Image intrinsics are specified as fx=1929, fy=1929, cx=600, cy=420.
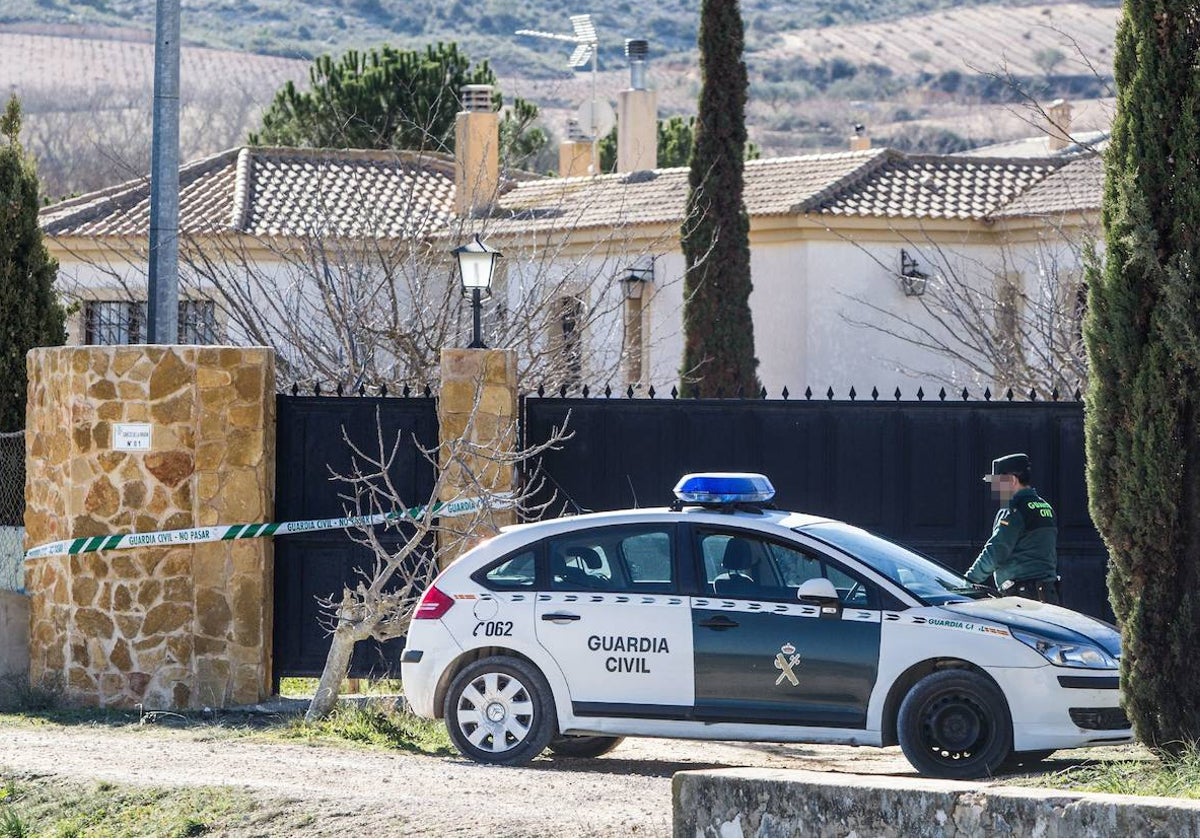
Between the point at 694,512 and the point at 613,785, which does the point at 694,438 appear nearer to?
the point at 694,512

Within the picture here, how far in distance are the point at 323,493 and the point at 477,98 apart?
64.3 ft

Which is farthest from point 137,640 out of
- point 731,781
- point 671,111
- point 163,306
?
point 671,111

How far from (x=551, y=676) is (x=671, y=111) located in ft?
333

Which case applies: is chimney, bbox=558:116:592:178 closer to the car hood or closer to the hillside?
the car hood

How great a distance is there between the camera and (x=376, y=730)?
11.5m

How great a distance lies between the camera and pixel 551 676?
33.9 feet

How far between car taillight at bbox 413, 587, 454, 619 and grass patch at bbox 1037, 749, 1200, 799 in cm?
337

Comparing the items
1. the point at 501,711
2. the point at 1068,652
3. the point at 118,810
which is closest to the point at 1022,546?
the point at 1068,652

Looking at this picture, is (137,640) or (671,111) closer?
(137,640)

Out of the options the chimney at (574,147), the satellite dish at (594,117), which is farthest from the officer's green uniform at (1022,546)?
the satellite dish at (594,117)

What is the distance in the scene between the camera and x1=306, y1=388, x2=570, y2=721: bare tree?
1184cm

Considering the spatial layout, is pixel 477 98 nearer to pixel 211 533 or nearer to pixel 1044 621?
pixel 211 533

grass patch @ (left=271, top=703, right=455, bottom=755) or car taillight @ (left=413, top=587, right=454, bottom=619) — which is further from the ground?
car taillight @ (left=413, top=587, right=454, bottom=619)

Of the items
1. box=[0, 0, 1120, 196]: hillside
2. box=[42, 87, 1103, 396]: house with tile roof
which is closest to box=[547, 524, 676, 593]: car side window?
box=[42, 87, 1103, 396]: house with tile roof
